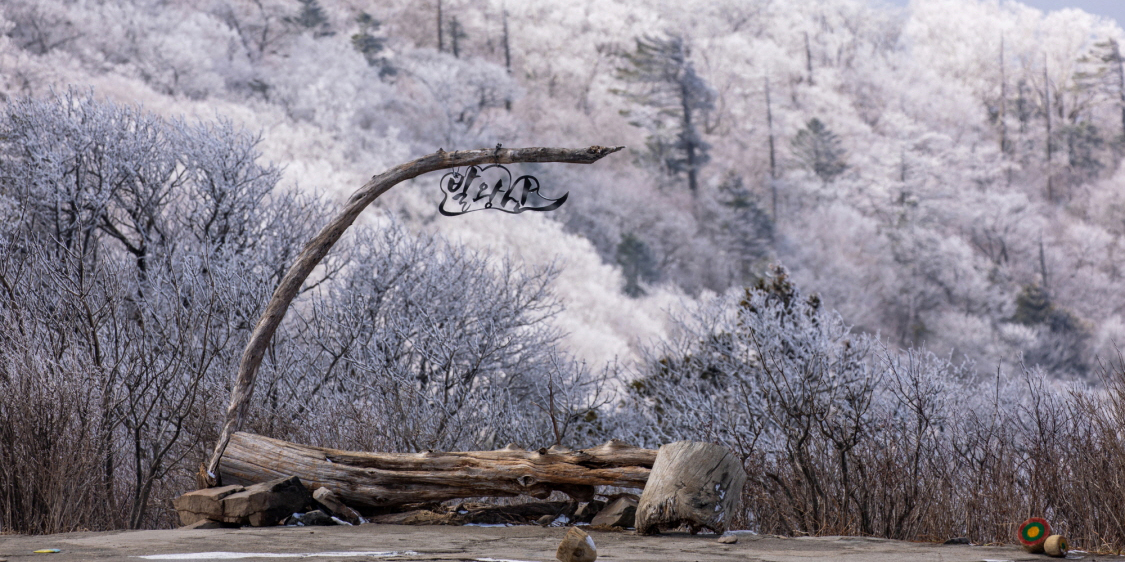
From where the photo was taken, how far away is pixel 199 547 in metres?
4.50

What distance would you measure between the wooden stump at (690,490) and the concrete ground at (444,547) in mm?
111

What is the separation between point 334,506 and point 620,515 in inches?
70.2

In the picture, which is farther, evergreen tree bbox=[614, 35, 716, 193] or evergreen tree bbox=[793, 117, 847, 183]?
evergreen tree bbox=[793, 117, 847, 183]

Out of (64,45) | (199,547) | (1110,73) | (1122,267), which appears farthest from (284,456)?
(1110,73)

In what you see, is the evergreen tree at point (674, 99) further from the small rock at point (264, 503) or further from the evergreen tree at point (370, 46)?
the small rock at point (264, 503)

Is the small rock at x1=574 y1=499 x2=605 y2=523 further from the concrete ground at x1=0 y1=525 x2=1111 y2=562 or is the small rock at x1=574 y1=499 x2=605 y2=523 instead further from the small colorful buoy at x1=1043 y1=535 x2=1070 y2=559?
the small colorful buoy at x1=1043 y1=535 x2=1070 y2=559

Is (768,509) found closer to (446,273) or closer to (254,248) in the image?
(446,273)

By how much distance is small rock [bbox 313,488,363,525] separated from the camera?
19.0 feet

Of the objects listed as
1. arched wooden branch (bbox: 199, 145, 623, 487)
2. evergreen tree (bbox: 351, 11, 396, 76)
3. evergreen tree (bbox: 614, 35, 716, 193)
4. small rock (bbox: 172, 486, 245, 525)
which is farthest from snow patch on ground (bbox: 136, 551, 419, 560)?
evergreen tree (bbox: 351, 11, 396, 76)

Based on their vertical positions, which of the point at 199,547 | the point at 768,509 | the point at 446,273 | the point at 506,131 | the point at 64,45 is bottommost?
the point at 768,509

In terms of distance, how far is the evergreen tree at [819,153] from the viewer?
Answer: 2657 inches

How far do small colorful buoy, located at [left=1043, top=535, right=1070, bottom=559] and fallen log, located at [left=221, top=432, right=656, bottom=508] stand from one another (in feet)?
7.46

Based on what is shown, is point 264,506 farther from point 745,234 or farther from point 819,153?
point 819,153

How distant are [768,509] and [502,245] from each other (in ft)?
96.6
